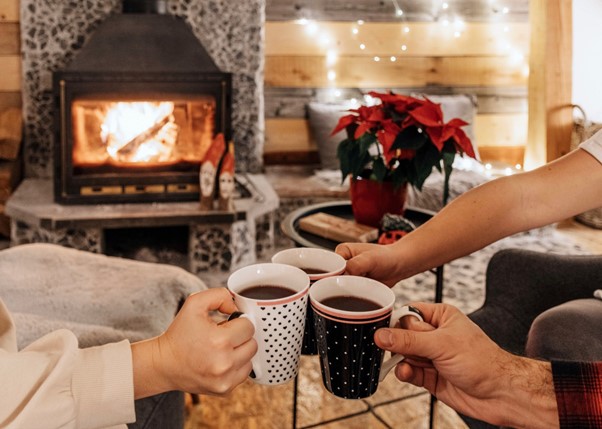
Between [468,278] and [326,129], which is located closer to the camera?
[468,278]

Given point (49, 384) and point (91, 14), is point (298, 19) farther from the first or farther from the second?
point (49, 384)

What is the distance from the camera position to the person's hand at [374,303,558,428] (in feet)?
2.71

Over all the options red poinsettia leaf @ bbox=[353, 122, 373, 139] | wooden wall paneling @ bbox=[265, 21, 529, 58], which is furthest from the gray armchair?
wooden wall paneling @ bbox=[265, 21, 529, 58]

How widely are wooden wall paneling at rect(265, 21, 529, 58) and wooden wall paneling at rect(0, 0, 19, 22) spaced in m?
1.30

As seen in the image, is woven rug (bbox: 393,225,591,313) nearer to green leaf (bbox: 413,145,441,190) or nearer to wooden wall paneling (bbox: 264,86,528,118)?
wooden wall paneling (bbox: 264,86,528,118)

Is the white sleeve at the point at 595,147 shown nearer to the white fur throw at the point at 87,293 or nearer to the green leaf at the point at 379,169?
the green leaf at the point at 379,169

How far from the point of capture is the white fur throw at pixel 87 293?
132cm

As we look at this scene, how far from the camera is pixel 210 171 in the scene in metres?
2.77

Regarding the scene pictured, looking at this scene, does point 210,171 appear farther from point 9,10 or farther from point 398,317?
point 398,317

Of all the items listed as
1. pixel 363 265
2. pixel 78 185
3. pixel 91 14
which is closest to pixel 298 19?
pixel 91 14

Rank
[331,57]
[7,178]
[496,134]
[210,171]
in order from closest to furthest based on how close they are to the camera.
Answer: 1. [210,171]
2. [7,178]
3. [331,57]
4. [496,134]

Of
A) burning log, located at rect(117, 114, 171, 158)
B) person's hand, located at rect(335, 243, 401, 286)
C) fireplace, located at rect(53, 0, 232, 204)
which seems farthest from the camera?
burning log, located at rect(117, 114, 171, 158)

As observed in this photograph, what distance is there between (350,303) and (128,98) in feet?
7.45

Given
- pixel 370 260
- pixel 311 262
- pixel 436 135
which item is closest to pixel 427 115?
pixel 436 135
